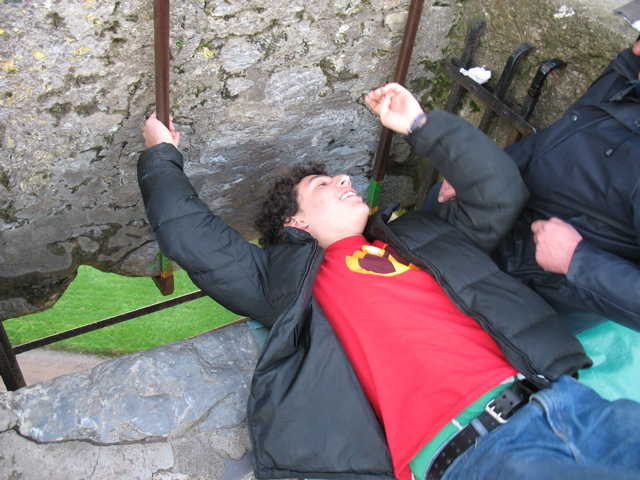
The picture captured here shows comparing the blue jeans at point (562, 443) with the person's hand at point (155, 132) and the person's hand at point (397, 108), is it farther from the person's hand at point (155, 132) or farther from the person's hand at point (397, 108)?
the person's hand at point (155, 132)

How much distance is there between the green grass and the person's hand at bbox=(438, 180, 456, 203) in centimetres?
288

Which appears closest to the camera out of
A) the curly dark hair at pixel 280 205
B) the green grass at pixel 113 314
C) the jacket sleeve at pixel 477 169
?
the jacket sleeve at pixel 477 169

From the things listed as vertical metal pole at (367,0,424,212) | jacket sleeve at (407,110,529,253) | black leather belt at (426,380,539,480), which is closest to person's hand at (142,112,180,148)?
jacket sleeve at (407,110,529,253)

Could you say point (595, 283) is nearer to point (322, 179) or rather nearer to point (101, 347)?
point (322, 179)

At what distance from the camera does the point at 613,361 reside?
1999mm

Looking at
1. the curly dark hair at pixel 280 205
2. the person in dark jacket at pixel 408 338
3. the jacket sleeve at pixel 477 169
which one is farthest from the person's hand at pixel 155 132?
the jacket sleeve at pixel 477 169

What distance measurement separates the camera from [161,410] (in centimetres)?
193

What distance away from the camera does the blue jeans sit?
137cm

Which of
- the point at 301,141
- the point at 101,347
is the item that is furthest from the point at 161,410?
the point at 101,347

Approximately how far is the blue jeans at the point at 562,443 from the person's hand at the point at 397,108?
1022 mm

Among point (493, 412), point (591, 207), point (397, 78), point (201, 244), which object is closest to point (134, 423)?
point (201, 244)

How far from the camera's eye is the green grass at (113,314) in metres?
4.39

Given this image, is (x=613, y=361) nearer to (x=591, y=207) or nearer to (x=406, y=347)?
(x=591, y=207)

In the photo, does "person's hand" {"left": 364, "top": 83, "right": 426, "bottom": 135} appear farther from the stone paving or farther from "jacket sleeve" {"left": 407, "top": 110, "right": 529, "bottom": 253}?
the stone paving
